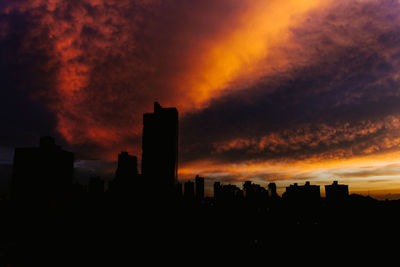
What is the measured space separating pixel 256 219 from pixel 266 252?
5874 cm

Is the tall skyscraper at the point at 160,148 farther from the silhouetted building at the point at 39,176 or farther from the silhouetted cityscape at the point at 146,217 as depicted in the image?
the silhouetted building at the point at 39,176

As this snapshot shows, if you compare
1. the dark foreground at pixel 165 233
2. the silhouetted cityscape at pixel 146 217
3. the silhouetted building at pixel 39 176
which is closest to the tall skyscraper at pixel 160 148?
the silhouetted cityscape at pixel 146 217

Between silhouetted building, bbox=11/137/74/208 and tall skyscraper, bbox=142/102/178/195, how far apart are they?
80.1 m

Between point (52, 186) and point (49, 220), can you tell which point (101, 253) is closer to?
point (49, 220)

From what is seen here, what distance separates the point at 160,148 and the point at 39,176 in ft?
313

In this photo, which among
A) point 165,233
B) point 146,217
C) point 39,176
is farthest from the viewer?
point 39,176

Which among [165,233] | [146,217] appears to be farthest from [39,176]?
[165,233]

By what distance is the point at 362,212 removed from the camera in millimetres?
187250

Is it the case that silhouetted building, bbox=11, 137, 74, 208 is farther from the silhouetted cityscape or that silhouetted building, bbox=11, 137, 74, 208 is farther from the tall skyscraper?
the tall skyscraper

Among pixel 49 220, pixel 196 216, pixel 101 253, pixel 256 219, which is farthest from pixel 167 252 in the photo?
pixel 49 220

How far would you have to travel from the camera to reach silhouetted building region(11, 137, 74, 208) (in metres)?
186

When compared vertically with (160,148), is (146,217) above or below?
below

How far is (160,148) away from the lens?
152m

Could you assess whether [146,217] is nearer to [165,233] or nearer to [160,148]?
[165,233]
